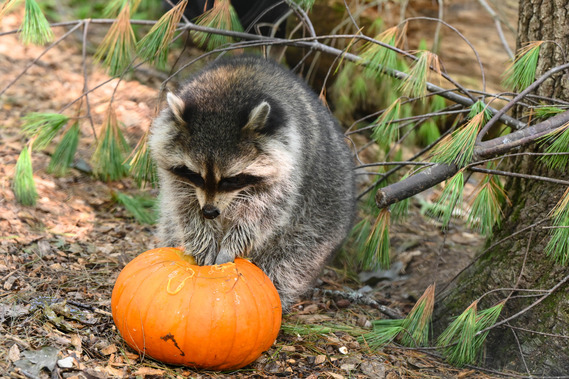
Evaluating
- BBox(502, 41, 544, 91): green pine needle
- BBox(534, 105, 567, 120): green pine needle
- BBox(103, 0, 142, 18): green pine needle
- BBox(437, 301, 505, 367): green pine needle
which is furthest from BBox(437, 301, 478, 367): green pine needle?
BBox(103, 0, 142, 18): green pine needle

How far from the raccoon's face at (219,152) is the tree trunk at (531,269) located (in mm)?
1864

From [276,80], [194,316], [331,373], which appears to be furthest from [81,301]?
[276,80]

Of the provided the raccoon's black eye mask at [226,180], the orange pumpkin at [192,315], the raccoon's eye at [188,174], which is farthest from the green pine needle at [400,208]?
the raccoon's eye at [188,174]

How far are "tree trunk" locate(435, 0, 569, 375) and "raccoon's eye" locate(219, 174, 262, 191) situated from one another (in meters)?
1.90

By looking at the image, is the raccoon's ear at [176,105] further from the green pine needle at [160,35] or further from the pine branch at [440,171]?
the pine branch at [440,171]

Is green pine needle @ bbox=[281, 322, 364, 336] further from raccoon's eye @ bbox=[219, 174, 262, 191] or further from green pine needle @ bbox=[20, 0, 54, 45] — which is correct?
green pine needle @ bbox=[20, 0, 54, 45]

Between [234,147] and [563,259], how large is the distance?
219 cm

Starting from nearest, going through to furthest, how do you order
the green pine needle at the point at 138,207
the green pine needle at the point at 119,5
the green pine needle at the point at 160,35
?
1. the green pine needle at the point at 160,35
2. the green pine needle at the point at 119,5
3. the green pine needle at the point at 138,207

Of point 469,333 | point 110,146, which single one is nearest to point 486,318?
point 469,333

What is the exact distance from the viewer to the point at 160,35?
4.37 metres

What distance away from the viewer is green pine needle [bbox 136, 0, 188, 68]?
4328mm

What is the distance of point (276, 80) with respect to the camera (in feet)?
14.6

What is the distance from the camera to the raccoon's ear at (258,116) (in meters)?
3.70

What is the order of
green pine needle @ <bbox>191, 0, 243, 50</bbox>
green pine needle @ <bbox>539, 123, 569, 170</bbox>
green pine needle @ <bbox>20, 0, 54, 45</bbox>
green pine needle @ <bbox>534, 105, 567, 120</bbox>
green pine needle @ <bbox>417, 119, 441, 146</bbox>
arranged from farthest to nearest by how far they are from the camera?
green pine needle @ <bbox>417, 119, 441, 146</bbox>, green pine needle @ <bbox>191, 0, 243, 50</bbox>, green pine needle @ <bbox>20, 0, 54, 45</bbox>, green pine needle @ <bbox>534, 105, 567, 120</bbox>, green pine needle @ <bbox>539, 123, 569, 170</bbox>
